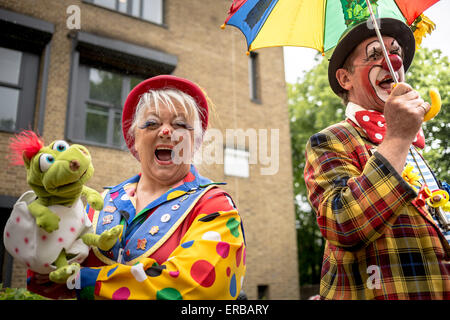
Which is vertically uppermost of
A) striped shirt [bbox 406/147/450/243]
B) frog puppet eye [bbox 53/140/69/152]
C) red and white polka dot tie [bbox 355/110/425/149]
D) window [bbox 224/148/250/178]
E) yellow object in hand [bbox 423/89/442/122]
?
window [bbox 224/148/250/178]

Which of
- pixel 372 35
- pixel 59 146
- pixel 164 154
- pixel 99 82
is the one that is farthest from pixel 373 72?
pixel 99 82

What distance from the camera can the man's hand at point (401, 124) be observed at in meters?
1.13

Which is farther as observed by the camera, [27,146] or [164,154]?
[164,154]

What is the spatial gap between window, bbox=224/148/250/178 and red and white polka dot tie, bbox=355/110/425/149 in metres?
4.50

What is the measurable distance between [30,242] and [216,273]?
53 centimetres

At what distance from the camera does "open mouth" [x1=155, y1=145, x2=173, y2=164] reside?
1510mm

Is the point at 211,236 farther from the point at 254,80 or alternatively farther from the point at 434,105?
the point at 254,80

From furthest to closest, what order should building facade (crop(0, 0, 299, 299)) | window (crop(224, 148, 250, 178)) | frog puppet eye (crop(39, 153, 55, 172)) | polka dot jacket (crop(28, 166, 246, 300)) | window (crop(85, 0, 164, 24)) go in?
window (crop(224, 148, 250, 178)) < window (crop(85, 0, 164, 24)) < building facade (crop(0, 0, 299, 299)) < polka dot jacket (crop(28, 166, 246, 300)) < frog puppet eye (crop(39, 153, 55, 172))

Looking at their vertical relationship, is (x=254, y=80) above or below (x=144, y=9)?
above

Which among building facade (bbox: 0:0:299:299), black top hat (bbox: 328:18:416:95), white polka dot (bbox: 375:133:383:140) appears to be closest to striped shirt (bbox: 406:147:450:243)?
white polka dot (bbox: 375:133:383:140)

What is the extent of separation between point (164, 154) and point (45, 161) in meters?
0.60

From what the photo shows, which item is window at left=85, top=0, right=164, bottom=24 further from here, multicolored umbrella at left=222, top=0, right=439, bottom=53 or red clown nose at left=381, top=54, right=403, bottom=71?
red clown nose at left=381, top=54, right=403, bottom=71

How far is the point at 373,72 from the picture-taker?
1492 millimetres
